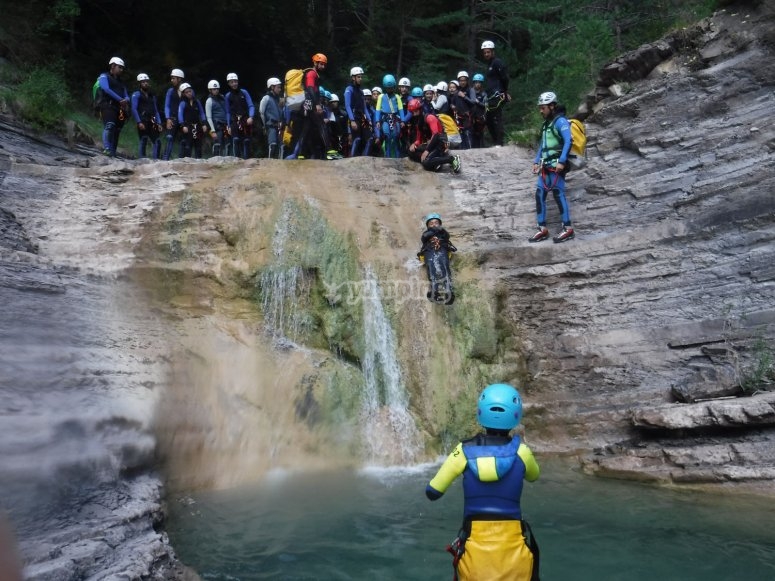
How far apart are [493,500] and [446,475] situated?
0.30 m

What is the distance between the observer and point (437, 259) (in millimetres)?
9656

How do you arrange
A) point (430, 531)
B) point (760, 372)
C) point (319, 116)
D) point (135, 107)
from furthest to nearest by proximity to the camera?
point (135, 107), point (319, 116), point (760, 372), point (430, 531)

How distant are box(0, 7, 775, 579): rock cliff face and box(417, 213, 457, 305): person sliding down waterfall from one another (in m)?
0.23

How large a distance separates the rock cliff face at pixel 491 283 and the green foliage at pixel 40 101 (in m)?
1.27

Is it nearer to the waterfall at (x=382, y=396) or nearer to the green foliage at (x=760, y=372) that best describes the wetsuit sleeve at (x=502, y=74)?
the waterfall at (x=382, y=396)

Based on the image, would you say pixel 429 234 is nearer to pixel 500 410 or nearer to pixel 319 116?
pixel 319 116

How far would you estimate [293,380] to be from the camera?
336 inches

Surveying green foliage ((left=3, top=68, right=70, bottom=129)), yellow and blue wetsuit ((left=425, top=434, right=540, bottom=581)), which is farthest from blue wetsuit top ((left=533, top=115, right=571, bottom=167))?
green foliage ((left=3, top=68, right=70, bottom=129))

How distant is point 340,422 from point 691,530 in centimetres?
411

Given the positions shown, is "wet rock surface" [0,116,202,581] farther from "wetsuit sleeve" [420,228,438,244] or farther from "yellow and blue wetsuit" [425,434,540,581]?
"wetsuit sleeve" [420,228,438,244]

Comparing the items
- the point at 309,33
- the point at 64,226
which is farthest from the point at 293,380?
the point at 309,33

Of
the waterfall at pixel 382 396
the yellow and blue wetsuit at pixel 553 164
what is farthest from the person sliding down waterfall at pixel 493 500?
the yellow and blue wetsuit at pixel 553 164

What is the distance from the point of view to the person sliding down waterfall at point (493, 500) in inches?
149

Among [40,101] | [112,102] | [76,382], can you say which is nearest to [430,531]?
[76,382]
